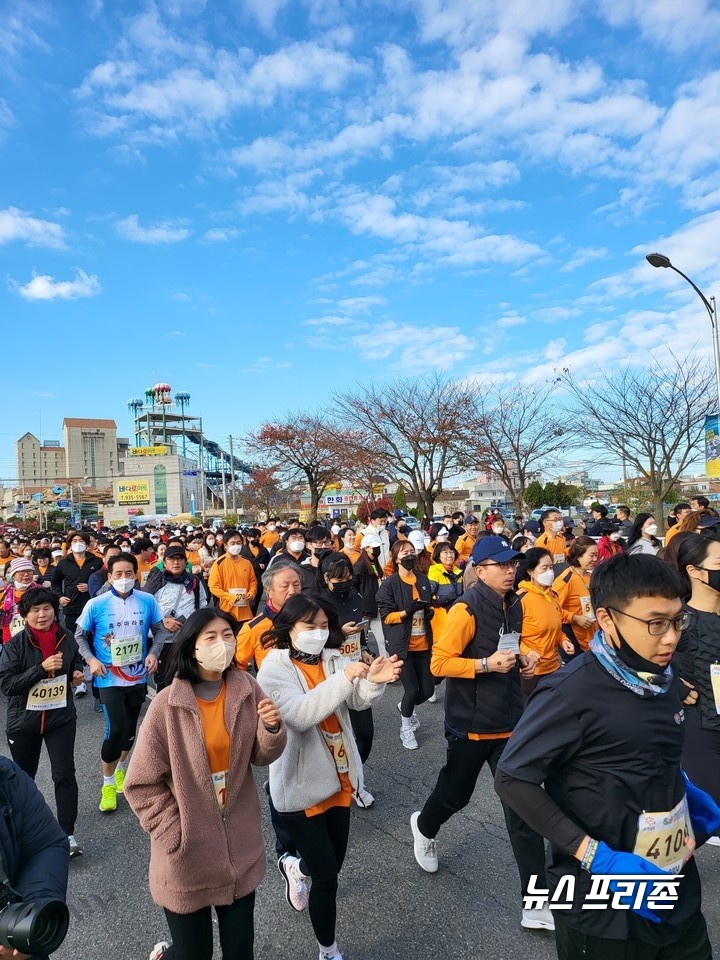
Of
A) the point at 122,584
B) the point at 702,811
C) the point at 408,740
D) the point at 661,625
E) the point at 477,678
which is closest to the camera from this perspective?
the point at 661,625

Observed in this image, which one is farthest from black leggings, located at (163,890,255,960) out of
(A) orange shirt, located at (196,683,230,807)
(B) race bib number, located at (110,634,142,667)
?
(B) race bib number, located at (110,634,142,667)

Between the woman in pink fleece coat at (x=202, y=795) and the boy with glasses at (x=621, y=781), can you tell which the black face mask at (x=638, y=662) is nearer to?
the boy with glasses at (x=621, y=781)

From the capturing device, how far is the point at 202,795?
2.34m

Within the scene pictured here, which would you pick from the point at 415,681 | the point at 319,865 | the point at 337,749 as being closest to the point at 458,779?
the point at 337,749

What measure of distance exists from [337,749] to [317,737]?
137 millimetres

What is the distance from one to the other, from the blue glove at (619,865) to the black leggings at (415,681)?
387 cm

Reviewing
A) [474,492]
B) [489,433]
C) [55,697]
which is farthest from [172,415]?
[55,697]

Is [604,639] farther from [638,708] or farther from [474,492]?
[474,492]

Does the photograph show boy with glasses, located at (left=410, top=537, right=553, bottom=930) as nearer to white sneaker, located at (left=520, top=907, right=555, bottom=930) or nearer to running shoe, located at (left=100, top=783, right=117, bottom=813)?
white sneaker, located at (left=520, top=907, right=555, bottom=930)

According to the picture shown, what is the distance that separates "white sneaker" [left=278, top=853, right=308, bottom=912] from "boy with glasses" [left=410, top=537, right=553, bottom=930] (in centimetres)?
70

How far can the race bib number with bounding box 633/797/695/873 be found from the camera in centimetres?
175

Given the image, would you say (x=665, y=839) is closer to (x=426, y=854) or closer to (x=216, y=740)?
(x=216, y=740)

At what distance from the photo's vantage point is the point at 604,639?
191cm

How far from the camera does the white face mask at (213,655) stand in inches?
100
